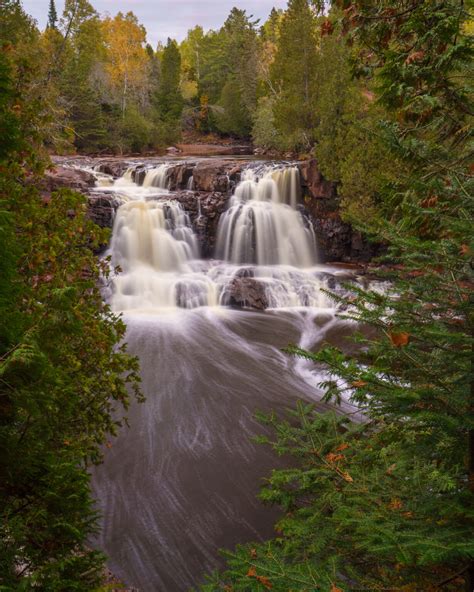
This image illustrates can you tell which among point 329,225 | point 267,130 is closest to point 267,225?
point 329,225

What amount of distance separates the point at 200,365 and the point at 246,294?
15.9 ft

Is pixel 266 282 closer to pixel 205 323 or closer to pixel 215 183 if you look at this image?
pixel 205 323

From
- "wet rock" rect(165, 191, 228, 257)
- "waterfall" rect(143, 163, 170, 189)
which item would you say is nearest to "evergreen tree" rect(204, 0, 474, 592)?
"wet rock" rect(165, 191, 228, 257)

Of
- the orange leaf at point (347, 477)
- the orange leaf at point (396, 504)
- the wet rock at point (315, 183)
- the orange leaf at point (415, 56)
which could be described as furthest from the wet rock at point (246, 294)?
the orange leaf at point (396, 504)

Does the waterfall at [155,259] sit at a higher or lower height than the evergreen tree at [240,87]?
lower

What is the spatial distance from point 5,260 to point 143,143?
36283mm

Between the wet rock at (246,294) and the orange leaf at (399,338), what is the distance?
13390mm

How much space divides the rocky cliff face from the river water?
47cm

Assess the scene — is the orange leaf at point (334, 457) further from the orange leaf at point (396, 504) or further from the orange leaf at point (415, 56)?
the orange leaf at point (415, 56)

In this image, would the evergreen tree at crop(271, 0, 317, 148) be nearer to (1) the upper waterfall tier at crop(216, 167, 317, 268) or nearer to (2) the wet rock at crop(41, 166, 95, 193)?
(1) the upper waterfall tier at crop(216, 167, 317, 268)

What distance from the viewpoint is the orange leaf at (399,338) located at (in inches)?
96.0

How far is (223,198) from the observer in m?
19.8

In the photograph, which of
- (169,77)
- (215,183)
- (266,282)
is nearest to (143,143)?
(169,77)

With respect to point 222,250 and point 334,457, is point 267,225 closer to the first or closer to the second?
Answer: point 222,250
